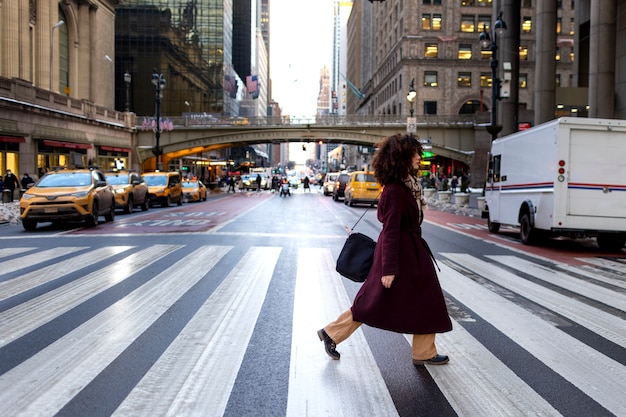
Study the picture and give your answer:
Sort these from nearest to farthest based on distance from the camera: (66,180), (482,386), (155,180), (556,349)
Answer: (482,386), (556,349), (66,180), (155,180)

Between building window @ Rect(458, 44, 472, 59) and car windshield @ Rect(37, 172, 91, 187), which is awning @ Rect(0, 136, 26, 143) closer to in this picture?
car windshield @ Rect(37, 172, 91, 187)

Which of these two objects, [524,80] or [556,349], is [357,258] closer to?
[556,349]

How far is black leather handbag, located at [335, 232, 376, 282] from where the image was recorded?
479 cm

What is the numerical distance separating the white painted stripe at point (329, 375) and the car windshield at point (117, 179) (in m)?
19.5

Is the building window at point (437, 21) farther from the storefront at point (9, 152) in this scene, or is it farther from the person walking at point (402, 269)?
the person walking at point (402, 269)

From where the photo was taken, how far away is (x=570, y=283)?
8820 millimetres

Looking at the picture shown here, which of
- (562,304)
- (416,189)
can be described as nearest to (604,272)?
(562,304)

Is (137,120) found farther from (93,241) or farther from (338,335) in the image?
(338,335)

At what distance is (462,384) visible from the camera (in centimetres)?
439

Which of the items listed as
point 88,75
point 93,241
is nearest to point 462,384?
point 93,241

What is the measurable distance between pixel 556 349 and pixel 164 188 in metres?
27.0

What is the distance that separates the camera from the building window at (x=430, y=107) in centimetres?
7419

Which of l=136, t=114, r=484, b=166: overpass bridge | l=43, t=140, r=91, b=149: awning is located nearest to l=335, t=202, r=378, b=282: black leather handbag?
l=43, t=140, r=91, b=149: awning

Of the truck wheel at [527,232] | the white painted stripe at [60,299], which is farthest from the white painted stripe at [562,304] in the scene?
the white painted stripe at [60,299]
